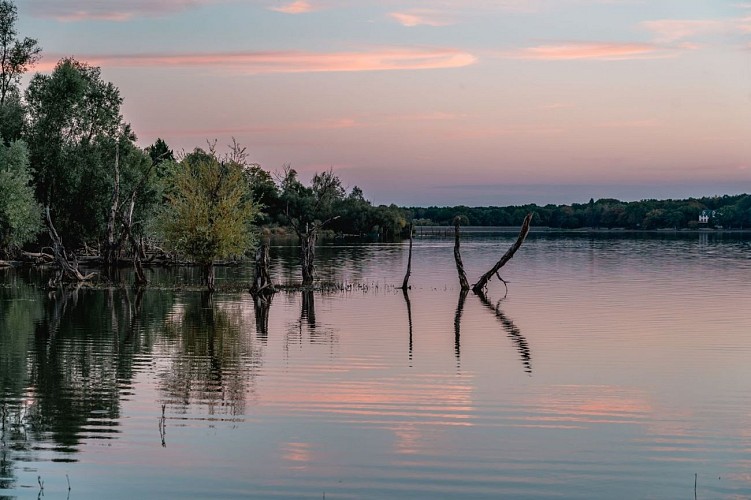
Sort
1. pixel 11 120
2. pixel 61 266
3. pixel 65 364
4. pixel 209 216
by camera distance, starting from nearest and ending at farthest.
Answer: pixel 65 364, pixel 209 216, pixel 61 266, pixel 11 120

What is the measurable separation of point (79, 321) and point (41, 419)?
63.2ft

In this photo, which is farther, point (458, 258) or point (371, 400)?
point (458, 258)

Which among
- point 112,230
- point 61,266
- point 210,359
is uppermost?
point 112,230

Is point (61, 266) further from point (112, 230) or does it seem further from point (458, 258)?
point (458, 258)

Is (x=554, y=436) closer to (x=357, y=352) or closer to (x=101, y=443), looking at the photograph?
(x=101, y=443)

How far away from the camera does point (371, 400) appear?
2228cm

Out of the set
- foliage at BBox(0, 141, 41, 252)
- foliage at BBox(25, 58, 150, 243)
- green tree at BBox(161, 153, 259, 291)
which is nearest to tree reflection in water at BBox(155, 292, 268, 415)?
green tree at BBox(161, 153, 259, 291)

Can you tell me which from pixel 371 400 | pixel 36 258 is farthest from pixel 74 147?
pixel 371 400

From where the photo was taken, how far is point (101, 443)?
17.9 metres

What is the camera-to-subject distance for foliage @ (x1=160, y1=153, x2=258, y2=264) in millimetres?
52906

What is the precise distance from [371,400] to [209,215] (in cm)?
3284

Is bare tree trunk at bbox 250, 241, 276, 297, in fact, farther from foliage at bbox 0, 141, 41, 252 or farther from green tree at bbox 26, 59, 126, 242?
green tree at bbox 26, 59, 126, 242

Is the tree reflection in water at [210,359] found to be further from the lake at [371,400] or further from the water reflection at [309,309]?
the water reflection at [309,309]

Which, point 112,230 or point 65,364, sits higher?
point 112,230
